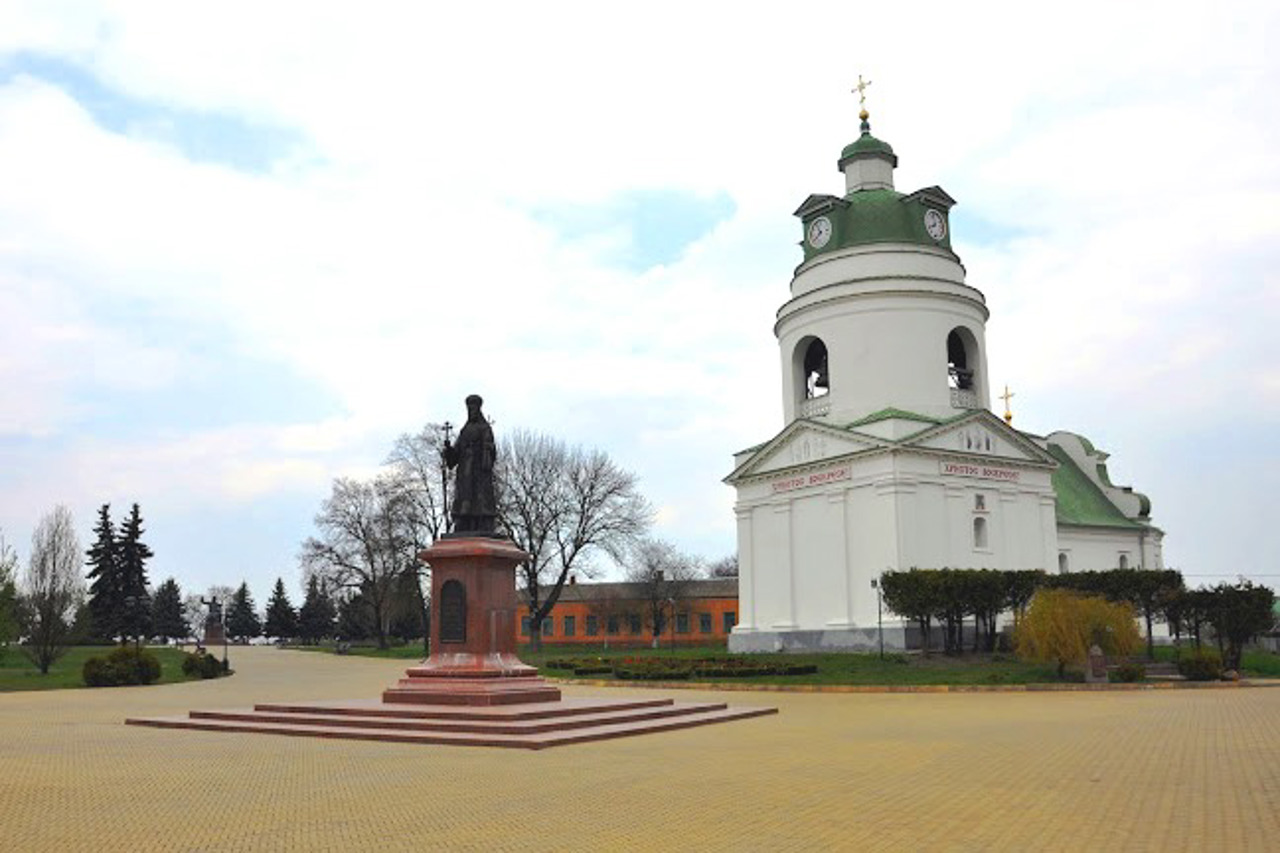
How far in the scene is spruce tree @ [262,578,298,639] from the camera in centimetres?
10981

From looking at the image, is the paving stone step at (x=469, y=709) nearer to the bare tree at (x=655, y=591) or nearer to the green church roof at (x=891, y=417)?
the green church roof at (x=891, y=417)

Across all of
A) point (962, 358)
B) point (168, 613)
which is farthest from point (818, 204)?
point (168, 613)

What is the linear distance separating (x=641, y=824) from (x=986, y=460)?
120ft

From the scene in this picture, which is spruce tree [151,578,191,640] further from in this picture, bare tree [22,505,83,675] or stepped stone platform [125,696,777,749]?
stepped stone platform [125,696,777,749]

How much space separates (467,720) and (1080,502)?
45.4m

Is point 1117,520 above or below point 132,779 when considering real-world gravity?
above

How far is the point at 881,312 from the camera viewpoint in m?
45.0

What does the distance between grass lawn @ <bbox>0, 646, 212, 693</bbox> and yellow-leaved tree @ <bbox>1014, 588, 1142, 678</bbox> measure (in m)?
29.7

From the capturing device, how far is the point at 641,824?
380 inches

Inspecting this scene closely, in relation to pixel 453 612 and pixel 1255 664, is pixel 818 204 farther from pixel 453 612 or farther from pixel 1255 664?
pixel 453 612

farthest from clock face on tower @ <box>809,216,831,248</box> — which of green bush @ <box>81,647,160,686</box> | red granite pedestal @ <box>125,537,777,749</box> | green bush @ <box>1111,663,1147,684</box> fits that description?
green bush @ <box>81,647,160,686</box>

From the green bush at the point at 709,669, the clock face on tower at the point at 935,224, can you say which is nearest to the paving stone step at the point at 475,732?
the green bush at the point at 709,669

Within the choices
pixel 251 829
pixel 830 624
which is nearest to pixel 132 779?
pixel 251 829

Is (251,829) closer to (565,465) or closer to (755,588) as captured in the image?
(755,588)
